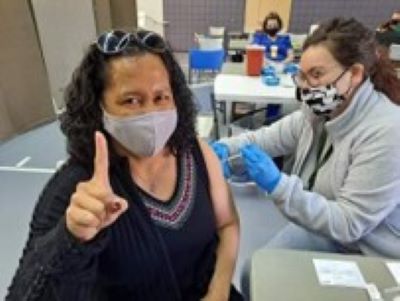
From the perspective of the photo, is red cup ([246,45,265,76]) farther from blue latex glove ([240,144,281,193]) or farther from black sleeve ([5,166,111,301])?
black sleeve ([5,166,111,301])

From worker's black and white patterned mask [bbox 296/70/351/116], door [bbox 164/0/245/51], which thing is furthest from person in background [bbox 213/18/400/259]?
door [bbox 164/0/245/51]

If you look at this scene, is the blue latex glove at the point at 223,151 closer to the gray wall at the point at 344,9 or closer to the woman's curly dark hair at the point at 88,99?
the woman's curly dark hair at the point at 88,99

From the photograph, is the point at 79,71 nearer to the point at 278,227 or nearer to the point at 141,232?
the point at 141,232

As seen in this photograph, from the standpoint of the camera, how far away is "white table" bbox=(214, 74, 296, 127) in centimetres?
237

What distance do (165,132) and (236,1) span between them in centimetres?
592

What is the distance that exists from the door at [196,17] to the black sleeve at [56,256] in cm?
573

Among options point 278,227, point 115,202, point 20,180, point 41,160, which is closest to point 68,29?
point 41,160

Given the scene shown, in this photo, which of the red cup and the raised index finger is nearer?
the raised index finger

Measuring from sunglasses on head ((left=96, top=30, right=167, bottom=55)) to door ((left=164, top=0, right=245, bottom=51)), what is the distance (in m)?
5.57

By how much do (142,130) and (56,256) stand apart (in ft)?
1.14

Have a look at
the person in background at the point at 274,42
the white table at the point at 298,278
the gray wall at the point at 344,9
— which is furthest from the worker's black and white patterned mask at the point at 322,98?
the gray wall at the point at 344,9

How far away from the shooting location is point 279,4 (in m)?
6.21

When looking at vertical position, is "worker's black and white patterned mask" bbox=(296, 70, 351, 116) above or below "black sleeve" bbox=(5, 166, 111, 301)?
above

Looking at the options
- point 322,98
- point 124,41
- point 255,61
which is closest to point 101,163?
point 124,41
